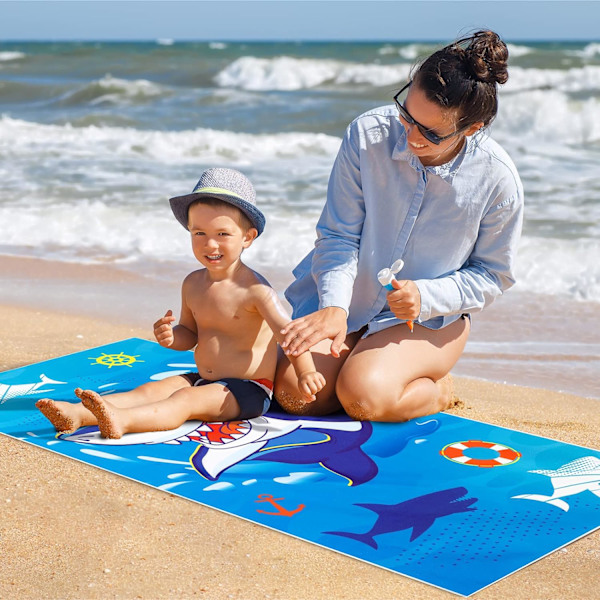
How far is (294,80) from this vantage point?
23891 mm

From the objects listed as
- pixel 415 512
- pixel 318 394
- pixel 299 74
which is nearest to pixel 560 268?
pixel 318 394

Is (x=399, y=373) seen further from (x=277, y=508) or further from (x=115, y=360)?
(x=115, y=360)

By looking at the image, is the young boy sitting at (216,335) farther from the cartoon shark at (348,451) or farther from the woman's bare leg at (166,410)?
the cartoon shark at (348,451)

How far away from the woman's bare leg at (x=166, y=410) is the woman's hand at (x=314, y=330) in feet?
1.37

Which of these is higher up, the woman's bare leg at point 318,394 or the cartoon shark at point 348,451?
the woman's bare leg at point 318,394

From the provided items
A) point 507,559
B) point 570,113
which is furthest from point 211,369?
point 570,113

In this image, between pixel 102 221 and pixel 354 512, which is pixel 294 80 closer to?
pixel 102 221

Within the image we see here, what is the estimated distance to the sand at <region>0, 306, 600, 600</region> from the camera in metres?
2.12

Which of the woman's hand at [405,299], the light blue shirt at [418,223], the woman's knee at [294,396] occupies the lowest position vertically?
the woman's knee at [294,396]

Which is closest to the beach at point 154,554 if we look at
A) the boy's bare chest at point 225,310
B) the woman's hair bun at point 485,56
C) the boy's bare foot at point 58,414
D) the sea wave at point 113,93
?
the boy's bare foot at point 58,414

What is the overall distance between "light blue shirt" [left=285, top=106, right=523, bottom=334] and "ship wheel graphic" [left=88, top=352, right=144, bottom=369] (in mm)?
1030

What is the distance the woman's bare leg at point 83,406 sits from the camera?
2967 millimetres

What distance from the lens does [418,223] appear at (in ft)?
10.7

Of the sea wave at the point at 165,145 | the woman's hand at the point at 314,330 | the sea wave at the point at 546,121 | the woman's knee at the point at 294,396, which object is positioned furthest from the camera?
the sea wave at the point at 546,121
